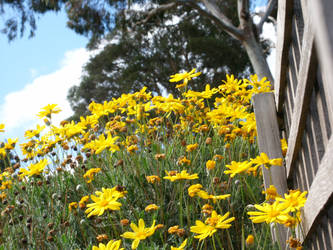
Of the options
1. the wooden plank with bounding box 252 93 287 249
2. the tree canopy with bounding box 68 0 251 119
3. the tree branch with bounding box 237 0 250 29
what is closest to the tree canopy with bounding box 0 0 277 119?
the tree canopy with bounding box 68 0 251 119

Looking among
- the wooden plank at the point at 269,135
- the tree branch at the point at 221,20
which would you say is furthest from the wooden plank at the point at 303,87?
the tree branch at the point at 221,20

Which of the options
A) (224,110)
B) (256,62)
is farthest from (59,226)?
(256,62)

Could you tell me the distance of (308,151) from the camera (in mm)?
1881

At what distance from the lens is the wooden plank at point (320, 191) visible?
1426 mm

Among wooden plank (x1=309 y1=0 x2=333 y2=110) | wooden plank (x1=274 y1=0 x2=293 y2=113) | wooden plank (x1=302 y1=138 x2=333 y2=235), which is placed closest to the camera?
wooden plank (x1=309 y1=0 x2=333 y2=110)

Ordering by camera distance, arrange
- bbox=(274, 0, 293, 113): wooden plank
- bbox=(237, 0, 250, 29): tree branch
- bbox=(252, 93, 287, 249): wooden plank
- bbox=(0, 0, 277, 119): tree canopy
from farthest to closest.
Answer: bbox=(0, 0, 277, 119): tree canopy
bbox=(237, 0, 250, 29): tree branch
bbox=(252, 93, 287, 249): wooden plank
bbox=(274, 0, 293, 113): wooden plank

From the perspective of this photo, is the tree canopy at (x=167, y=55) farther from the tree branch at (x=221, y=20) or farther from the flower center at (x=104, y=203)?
the flower center at (x=104, y=203)

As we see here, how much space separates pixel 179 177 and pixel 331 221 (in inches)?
27.3

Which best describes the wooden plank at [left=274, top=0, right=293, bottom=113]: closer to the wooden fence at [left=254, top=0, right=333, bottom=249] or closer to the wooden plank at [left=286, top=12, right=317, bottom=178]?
the wooden fence at [left=254, top=0, right=333, bottom=249]

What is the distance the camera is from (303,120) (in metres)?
1.85

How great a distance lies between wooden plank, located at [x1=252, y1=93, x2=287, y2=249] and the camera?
7.84 ft

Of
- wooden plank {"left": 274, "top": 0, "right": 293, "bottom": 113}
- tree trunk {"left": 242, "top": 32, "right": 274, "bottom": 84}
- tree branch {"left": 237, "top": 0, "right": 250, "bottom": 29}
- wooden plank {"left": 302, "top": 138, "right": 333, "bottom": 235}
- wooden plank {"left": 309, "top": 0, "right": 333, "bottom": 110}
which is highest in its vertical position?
tree branch {"left": 237, "top": 0, "right": 250, "bottom": 29}

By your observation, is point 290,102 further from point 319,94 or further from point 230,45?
point 230,45

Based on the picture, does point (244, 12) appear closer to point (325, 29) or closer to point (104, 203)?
point (104, 203)
